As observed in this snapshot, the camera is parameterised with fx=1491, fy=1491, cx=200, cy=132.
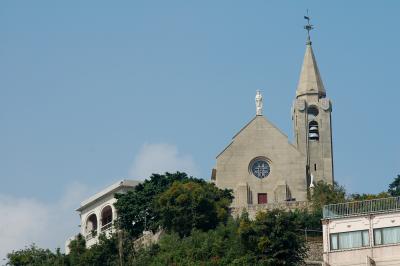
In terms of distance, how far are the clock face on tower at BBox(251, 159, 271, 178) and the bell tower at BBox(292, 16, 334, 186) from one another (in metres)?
3.42

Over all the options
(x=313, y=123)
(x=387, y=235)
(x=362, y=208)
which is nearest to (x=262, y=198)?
(x=313, y=123)

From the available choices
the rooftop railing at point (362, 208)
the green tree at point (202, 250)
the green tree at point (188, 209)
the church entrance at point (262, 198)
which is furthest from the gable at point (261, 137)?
the rooftop railing at point (362, 208)

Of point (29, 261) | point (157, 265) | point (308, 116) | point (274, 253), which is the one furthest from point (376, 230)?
point (308, 116)

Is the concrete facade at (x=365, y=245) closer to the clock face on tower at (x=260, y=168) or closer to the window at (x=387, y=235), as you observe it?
the window at (x=387, y=235)

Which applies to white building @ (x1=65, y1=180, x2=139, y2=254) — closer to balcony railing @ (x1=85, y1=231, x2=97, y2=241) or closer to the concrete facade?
balcony railing @ (x1=85, y1=231, x2=97, y2=241)

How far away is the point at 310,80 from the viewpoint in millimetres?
114625

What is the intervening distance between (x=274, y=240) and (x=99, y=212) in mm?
30790

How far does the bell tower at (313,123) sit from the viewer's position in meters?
110

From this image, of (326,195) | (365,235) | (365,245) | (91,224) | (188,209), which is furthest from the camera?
(91,224)

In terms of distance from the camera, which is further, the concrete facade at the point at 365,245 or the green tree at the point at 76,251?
the green tree at the point at 76,251

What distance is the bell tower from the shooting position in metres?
110

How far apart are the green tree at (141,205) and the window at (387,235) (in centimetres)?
2062

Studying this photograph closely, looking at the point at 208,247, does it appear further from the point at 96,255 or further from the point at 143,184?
the point at 143,184

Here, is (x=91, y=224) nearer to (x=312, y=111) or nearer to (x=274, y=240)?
(x=312, y=111)
